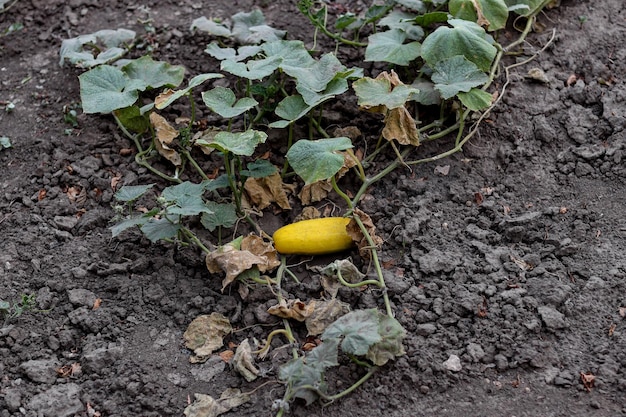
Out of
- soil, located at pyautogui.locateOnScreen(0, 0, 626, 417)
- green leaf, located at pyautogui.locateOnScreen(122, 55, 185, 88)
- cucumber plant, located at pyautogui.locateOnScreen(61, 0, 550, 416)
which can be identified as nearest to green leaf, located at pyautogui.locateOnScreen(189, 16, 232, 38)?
cucumber plant, located at pyautogui.locateOnScreen(61, 0, 550, 416)

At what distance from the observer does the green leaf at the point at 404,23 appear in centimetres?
374

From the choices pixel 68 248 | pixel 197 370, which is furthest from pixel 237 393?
pixel 68 248

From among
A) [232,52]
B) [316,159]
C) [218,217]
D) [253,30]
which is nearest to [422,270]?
[316,159]

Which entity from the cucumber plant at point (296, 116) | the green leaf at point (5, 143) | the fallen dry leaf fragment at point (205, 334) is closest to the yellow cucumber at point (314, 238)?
the cucumber plant at point (296, 116)

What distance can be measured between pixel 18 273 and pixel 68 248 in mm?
210

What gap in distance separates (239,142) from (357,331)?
0.92 metres

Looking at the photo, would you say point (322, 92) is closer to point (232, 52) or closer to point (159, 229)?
point (232, 52)

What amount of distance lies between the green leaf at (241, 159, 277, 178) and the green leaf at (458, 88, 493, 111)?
81 cm

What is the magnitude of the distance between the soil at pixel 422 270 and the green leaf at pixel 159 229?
167mm

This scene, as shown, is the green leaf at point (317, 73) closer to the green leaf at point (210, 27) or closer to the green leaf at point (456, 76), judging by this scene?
the green leaf at point (456, 76)

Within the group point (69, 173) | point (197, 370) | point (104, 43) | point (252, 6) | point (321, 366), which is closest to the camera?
point (321, 366)

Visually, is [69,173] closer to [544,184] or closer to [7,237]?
[7,237]

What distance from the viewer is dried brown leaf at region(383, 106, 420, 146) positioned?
11.3 feet

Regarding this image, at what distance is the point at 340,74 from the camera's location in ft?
11.1
